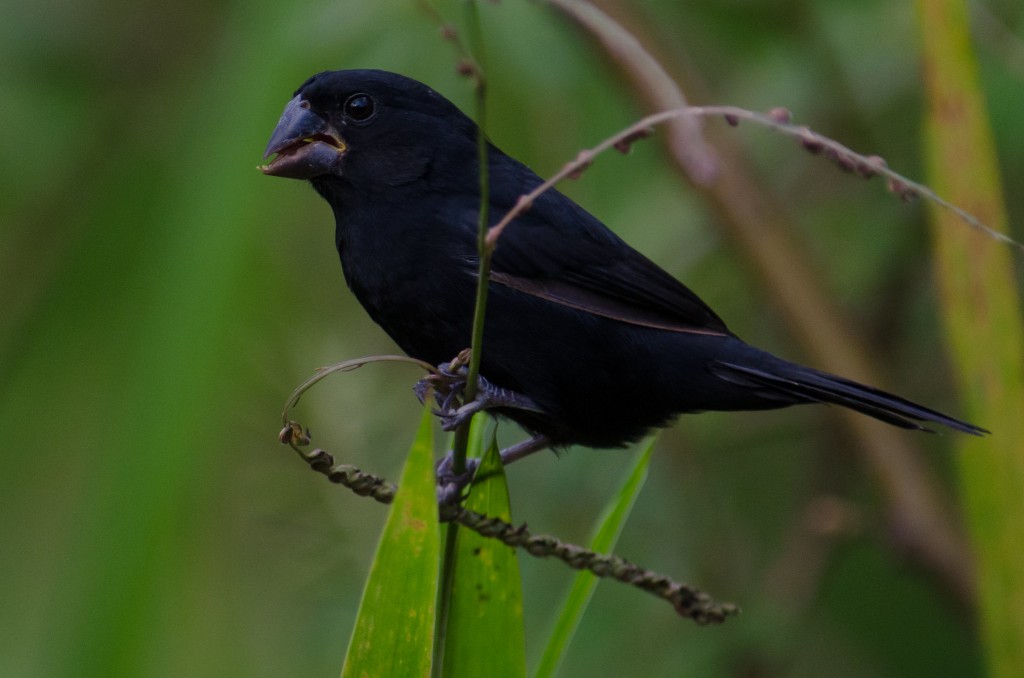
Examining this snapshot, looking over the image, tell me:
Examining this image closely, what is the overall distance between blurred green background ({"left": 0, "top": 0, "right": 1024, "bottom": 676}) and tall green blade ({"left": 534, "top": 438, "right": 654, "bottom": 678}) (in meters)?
0.71

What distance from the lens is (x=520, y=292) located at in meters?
2.11

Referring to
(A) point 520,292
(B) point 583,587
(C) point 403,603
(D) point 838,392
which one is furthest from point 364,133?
(C) point 403,603

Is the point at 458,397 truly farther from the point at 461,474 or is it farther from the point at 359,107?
the point at 359,107

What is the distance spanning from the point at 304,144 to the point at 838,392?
3.32ft

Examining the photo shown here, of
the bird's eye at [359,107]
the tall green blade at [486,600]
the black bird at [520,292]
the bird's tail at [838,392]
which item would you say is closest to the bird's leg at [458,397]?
the black bird at [520,292]

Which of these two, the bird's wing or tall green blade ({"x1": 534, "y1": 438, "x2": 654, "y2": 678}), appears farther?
the bird's wing

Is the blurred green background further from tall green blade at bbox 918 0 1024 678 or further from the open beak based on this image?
tall green blade at bbox 918 0 1024 678

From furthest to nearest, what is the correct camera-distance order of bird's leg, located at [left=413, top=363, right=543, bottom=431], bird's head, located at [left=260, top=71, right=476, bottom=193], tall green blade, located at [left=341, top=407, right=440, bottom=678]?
1. bird's head, located at [left=260, top=71, right=476, bottom=193]
2. bird's leg, located at [left=413, top=363, right=543, bottom=431]
3. tall green blade, located at [left=341, top=407, right=440, bottom=678]

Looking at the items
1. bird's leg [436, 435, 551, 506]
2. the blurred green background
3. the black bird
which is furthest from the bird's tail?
the blurred green background

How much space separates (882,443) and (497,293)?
50.5 inches

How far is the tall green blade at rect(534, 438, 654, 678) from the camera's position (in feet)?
4.76

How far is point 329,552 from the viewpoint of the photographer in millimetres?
2867

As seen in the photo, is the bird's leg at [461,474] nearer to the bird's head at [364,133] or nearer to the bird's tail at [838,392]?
the bird's tail at [838,392]

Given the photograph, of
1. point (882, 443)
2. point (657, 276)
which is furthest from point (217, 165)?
point (882, 443)
